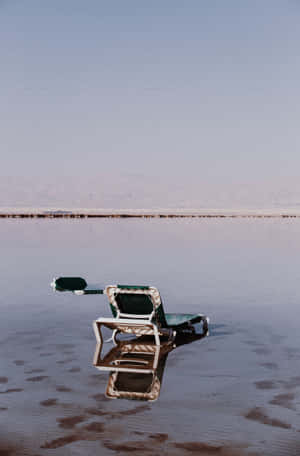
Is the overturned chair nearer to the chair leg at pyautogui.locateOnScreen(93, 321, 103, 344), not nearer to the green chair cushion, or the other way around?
the chair leg at pyautogui.locateOnScreen(93, 321, 103, 344)

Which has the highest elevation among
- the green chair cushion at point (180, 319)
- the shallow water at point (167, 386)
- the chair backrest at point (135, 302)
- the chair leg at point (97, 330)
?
the chair backrest at point (135, 302)

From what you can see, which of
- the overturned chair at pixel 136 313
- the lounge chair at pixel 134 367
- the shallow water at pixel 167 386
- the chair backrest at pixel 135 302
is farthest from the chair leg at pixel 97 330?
the chair backrest at pixel 135 302

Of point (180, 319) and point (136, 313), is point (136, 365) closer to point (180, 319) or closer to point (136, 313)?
point (136, 313)

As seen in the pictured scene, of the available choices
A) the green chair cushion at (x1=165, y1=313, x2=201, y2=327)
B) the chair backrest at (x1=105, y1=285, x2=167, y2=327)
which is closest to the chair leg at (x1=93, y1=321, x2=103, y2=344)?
the chair backrest at (x1=105, y1=285, x2=167, y2=327)

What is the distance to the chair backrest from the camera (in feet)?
37.5

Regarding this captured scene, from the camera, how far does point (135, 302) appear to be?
1174cm

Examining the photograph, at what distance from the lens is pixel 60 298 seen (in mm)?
20359

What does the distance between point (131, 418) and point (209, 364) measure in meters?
3.39

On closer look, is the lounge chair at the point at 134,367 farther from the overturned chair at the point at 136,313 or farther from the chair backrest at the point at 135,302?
the chair backrest at the point at 135,302

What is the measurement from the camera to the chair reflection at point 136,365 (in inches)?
343

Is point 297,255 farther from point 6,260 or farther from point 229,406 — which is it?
point 229,406

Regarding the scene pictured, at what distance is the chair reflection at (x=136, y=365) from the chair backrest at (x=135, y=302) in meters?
0.67

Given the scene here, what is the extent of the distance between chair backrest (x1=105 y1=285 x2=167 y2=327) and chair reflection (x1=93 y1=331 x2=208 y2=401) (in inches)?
26.3

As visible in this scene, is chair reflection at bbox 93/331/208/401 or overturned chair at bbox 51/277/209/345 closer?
chair reflection at bbox 93/331/208/401
